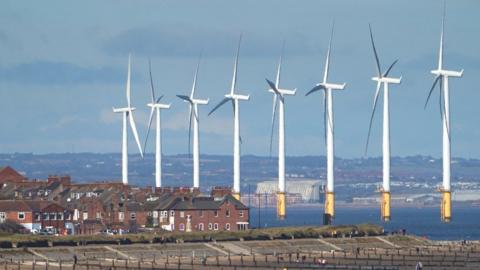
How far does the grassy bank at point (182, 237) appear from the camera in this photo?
168500 millimetres

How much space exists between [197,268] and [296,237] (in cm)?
4369

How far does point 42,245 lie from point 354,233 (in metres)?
42.4

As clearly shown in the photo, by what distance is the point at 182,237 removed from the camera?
594 feet

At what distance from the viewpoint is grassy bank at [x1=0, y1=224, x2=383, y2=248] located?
553 feet

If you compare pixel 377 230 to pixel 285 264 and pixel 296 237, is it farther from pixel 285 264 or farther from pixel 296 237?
pixel 285 264

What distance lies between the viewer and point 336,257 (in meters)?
169

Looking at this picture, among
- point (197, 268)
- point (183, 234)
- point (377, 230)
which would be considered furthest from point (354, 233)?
point (197, 268)

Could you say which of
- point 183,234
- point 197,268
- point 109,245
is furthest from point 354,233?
point 197,268

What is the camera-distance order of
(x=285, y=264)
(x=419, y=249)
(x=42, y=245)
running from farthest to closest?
(x=419, y=249) → (x=42, y=245) → (x=285, y=264)

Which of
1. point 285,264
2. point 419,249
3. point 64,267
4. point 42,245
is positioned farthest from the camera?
point 419,249

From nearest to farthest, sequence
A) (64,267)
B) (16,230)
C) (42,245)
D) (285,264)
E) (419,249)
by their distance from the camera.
Result: (64,267) → (285,264) → (42,245) → (419,249) → (16,230)

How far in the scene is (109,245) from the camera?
172 meters

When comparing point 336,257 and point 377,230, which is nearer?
point 336,257

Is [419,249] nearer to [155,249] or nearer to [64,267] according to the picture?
[155,249]
